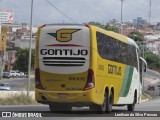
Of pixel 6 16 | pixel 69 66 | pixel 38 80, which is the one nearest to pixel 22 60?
pixel 6 16

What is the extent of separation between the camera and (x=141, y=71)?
3219 cm

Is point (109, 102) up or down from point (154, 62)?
up

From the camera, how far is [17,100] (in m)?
38.1

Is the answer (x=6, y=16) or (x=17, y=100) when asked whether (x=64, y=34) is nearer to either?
(x=17, y=100)

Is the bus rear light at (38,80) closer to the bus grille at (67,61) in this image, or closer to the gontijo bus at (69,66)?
the gontijo bus at (69,66)

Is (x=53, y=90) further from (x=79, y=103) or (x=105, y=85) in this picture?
(x=105, y=85)

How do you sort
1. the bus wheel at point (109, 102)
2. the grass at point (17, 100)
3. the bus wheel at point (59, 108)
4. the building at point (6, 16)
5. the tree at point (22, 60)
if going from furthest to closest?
the building at point (6, 16) < the tree at point (22, 60) < the grass at point (17, 100) < the bus wheel at point (109, 102) < the bus wheel at point (59, 108)

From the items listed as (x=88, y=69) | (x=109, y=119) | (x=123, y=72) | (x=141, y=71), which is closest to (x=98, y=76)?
(x=88, y=69)

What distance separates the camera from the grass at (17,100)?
37156mm

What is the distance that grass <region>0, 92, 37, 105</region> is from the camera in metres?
37.2

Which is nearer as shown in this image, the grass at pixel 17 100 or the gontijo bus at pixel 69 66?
the gontijo bus at pixel 69 66

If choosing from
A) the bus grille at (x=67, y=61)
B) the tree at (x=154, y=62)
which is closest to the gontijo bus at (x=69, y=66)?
the bus grille at (x=67, y=61)

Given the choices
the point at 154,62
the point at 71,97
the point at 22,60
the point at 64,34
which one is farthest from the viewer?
the point at 154,62

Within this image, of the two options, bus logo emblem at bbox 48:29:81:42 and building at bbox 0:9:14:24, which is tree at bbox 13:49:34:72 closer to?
building at bbox 0:9:14:24
